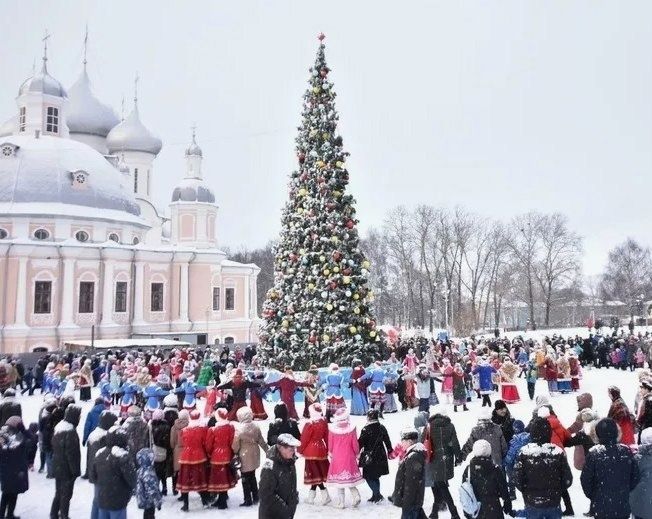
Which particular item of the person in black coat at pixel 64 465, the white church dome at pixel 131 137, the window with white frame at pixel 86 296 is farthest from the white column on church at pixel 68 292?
the person in black coat at pixel 64 465

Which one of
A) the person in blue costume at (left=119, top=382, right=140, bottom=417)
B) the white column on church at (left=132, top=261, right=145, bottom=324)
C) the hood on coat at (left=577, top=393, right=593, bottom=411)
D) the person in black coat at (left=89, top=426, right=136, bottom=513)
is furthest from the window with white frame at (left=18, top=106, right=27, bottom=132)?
the hood on coat at (left=577, top=393, right=593, bottom=411)

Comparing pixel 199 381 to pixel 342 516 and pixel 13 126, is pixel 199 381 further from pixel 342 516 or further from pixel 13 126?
pixel 13 126

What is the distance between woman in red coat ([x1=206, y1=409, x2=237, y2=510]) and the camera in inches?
348

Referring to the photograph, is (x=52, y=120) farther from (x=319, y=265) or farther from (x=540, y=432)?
(x=540, y=432)

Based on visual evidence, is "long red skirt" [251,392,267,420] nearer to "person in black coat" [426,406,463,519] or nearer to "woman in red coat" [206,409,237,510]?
"woman in red coat" [206,409,237,510]

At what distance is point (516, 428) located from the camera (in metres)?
8.63

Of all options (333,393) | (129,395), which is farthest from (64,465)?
(129,395)

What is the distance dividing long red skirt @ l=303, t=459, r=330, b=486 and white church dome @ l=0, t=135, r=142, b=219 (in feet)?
119

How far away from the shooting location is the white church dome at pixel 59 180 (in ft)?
135

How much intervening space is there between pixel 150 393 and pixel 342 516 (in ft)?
22.3

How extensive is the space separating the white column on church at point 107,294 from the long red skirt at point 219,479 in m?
33.9

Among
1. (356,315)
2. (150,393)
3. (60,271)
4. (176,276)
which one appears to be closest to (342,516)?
(150,393)

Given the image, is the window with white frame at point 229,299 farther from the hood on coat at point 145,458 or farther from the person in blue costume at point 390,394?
the hood on coat at point 145,458

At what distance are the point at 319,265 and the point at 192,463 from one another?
1108 centimetres
